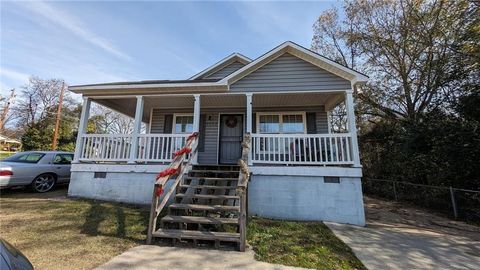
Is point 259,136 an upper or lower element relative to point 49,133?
lower

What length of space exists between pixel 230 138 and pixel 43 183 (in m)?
6.51

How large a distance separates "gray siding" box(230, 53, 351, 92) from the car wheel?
693cm

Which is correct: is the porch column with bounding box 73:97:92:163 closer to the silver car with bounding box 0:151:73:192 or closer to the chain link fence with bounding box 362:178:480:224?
the silver car with bounding box 0:151:73:192

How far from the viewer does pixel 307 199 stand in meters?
6.02

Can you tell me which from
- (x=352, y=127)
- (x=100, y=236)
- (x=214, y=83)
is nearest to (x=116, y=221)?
(x=100, y=236)

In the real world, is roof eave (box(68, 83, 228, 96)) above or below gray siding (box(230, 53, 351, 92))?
below

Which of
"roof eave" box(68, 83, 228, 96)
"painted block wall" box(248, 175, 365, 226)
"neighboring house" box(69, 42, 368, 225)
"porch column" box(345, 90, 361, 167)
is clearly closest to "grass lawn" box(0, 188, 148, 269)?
"neighboring house" box(69, 42, 368, 225)

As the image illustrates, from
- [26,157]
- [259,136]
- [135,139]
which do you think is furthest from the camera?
[26,157]

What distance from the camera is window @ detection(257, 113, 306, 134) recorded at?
8594mm

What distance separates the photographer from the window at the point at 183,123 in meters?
9.20

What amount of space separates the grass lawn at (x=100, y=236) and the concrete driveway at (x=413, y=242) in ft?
1.31

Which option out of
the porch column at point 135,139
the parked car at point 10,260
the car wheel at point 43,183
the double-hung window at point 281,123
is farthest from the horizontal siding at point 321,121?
the car wheel at point 43,183

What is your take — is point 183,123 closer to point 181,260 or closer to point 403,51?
point 181,260

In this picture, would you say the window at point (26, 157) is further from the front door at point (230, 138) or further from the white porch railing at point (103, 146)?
the front door at point (230, 138)
